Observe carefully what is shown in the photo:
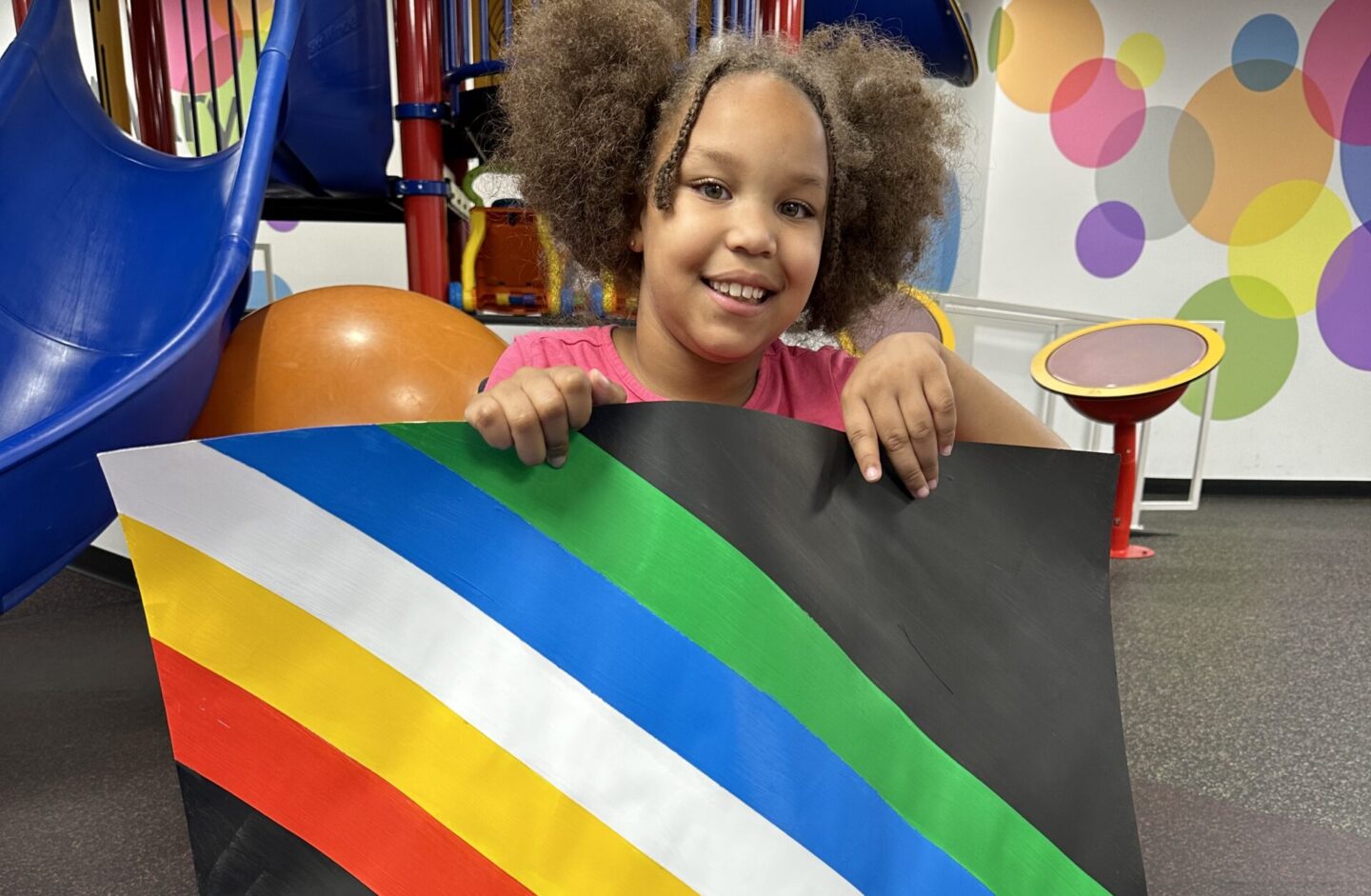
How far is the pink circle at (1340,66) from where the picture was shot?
11.5 feet

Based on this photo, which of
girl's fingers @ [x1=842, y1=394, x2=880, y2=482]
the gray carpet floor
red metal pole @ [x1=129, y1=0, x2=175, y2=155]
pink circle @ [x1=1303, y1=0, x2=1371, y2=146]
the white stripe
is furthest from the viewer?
pink circle @ [x1=1303, y1=0, x2=1371, y2=146]

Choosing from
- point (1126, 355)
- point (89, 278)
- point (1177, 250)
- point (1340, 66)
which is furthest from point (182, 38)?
point (1340, 66)

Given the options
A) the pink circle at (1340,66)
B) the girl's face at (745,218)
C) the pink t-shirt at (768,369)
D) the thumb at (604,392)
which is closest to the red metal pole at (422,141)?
the pink t-shirt at (768,369)

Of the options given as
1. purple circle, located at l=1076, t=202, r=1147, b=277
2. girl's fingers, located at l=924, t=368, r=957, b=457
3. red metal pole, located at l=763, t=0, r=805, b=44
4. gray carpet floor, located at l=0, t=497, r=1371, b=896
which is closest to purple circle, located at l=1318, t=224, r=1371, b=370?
purple circle, located at l=1076, t=202, r=1147, b=277

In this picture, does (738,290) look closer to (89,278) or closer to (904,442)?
(904,442)

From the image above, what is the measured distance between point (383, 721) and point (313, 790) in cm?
5

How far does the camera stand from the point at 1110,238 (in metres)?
3.64

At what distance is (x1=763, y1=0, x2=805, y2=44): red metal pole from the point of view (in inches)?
60.2

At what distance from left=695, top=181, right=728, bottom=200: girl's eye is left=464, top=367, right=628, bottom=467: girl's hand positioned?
297 millimetres

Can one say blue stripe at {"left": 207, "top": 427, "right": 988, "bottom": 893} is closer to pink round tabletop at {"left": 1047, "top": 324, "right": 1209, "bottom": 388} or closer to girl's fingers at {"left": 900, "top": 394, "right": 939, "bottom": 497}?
girl's fingers at {"left": 900, "top": 394, "right": 939, "bottom": 497}

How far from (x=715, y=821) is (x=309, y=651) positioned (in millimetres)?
246

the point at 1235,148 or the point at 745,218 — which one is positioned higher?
the point at 1235,148

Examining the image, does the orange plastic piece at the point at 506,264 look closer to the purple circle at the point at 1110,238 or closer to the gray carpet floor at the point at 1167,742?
the gray carpet floor at the point at 1167,742

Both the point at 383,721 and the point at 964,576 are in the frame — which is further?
the point at 964,576
